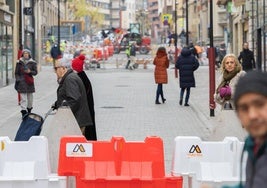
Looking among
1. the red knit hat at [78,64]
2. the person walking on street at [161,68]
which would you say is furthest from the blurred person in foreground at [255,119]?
the person walking on street at [161,68]

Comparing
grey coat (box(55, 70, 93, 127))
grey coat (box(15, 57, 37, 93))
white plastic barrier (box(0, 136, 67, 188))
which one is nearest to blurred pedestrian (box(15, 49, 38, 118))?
grey coat (box(15, 57, 37, 93))

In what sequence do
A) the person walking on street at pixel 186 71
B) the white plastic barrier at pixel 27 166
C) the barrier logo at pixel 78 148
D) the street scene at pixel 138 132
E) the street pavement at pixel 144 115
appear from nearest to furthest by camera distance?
the street scene at pixel 138 132 < the white plastic barrier at pixel 27 166 < the barrier logo at pixel 78 148 < the street pavement at pixel 144 115 < the person walking on street at pixel 186 71

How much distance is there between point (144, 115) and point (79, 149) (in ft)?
35.5

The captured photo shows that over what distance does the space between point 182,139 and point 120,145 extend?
0.65 metres

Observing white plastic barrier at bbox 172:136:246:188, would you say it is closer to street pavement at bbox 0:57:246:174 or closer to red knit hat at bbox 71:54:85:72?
street pavement at bbox 0:57:246:174

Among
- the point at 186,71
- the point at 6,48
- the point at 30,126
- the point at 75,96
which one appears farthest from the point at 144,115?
the point at 6,48

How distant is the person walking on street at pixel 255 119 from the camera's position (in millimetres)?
2848

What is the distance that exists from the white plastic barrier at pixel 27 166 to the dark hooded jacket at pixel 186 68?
43.2 feet

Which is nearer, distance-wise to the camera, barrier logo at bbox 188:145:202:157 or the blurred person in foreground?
the blurred person in foreground

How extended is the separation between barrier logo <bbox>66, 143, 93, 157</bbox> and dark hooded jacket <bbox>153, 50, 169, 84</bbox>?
45.8 feet

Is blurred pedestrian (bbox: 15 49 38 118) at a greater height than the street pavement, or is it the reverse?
blurred pedestrian (bbox: 15 49 38 118)

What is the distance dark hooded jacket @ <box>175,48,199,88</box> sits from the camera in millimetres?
20641

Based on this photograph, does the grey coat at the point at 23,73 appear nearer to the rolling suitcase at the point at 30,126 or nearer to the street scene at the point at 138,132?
the street scene at the point at 138,132

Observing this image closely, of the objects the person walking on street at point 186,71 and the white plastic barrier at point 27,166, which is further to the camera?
the person walking on street at point 186,71
